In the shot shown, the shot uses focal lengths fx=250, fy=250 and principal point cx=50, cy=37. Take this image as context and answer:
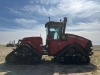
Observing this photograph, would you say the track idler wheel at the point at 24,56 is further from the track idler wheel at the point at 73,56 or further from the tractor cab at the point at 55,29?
the tractor cab at the point at 55,29

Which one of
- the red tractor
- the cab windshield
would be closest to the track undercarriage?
the red tractor

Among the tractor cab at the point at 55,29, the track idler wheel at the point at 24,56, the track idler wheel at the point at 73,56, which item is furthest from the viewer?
the tractor cab at the point at 55,29

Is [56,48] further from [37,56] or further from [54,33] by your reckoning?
[37,56]

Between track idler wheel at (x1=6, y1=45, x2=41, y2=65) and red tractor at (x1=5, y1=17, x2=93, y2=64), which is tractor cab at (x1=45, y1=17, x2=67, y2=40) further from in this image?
track idler wheel at (x1=6, y1=45, x2=41, y2=65)

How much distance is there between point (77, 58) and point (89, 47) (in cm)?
158

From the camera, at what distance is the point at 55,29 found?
843 inches

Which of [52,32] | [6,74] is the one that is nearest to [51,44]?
[52,32]

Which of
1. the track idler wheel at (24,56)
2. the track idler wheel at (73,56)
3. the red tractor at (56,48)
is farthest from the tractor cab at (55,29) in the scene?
the track idler wheel at (24,56)

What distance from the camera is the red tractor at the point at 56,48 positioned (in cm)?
2020

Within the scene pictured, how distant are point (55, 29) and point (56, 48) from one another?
5.70ft

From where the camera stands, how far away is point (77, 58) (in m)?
20.4

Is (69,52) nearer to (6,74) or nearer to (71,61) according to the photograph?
(71,61)

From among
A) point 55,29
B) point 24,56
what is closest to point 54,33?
point 55,29

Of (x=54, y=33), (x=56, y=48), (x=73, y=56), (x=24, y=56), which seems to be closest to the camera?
(x=24, y=56)
